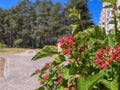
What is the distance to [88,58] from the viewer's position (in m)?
2.18

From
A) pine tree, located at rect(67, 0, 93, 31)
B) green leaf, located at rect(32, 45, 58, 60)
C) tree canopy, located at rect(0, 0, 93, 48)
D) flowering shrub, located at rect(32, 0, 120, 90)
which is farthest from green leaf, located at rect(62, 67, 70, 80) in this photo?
tree canopy, located at rect(0, 0, 93, 48)

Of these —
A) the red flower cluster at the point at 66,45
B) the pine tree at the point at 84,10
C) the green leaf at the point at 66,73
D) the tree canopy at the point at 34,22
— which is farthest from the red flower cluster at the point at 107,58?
the tree canopy at the point at 34,22

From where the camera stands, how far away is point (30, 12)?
279ft

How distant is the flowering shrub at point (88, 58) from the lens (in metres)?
1.69

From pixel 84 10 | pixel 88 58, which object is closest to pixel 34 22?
pixel 84 10

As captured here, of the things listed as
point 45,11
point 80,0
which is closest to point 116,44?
point 80,0

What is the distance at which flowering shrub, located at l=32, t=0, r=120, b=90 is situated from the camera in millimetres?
1687

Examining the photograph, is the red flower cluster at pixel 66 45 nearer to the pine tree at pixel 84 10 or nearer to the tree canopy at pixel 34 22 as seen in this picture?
the pine tree at pixel 84 10

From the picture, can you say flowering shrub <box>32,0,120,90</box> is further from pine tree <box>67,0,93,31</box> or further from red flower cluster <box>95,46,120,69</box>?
pine tree <box>67,0,93,31</box>

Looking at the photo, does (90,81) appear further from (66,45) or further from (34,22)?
(34,22)

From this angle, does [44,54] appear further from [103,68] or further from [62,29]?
[62,29]

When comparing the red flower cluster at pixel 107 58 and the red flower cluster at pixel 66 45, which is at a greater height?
the red flower cluster at pixel 66 45

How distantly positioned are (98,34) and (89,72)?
0.26 metres

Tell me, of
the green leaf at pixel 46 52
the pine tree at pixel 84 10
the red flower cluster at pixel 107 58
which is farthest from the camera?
the pine tree at pixel 84 10
